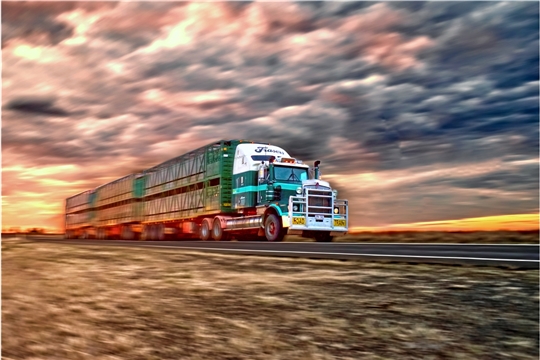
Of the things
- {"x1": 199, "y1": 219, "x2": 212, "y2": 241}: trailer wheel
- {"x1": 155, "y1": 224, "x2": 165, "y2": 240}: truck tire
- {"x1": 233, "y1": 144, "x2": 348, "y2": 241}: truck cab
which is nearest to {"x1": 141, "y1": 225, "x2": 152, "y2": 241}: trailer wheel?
{"x1": 155, "y1": 224, "x2": 165, "y2": 240}: truck tire

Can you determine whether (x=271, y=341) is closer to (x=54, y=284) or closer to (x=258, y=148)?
(x=54, y=284)

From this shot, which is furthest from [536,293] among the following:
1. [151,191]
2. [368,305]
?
[151,191]

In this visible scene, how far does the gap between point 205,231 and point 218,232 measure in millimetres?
1598

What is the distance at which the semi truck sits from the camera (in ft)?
72.8

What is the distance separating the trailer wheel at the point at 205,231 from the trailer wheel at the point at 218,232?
1.88ft

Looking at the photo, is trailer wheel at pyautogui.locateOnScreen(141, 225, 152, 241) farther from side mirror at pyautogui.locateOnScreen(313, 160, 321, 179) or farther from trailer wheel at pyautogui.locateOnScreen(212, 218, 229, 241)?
side mirror at pyautogui.locateOnScreen(313, 160, 321, 179)

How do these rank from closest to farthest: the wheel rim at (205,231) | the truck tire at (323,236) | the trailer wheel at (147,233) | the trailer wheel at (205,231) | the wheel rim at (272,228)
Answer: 1. the wheel rim at (272,228)
2. the truck tire at (323,236)
3. the trailer wheel at (205,231)
4. the wheel rim at (205,231)
5. the trailer wheel at (147,233)

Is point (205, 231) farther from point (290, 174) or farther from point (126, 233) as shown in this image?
point (126, 233)

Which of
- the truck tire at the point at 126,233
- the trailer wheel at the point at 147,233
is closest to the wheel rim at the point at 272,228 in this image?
the trailer wheel at the point at 147,233

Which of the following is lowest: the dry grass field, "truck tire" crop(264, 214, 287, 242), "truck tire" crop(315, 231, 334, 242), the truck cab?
the dry grass field

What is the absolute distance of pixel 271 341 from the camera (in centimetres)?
514

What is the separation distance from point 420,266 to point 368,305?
317cm

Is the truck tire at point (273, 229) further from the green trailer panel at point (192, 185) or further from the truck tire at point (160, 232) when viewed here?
the truck tire at point (160, 232)

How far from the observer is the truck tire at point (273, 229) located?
2188 cm
